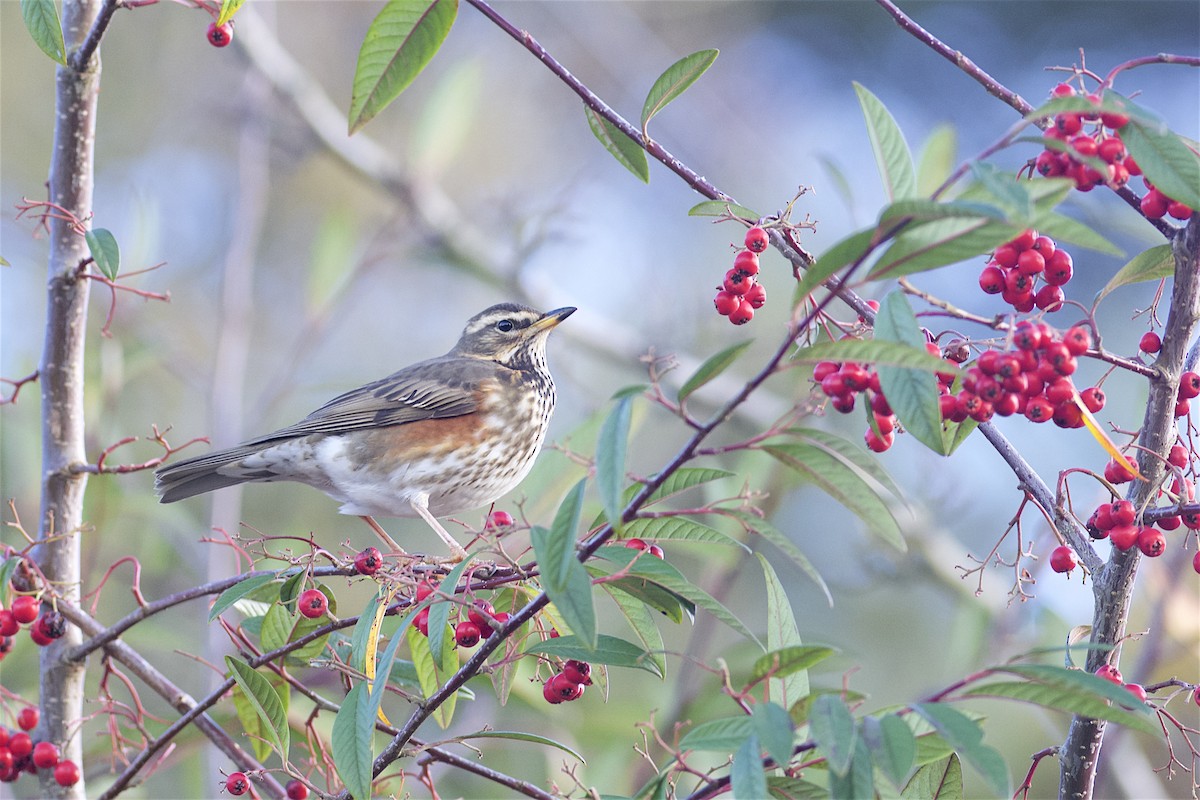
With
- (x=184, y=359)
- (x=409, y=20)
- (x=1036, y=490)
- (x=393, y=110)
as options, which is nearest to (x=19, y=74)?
(x=393, y=110)

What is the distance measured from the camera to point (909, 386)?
134 cm

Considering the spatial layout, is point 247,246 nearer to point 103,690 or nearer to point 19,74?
point 103,690

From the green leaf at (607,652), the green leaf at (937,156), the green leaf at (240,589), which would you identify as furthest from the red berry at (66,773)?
the green leaf at (937,156)

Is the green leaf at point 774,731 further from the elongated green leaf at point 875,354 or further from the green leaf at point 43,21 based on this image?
the green leaf at point 43,21

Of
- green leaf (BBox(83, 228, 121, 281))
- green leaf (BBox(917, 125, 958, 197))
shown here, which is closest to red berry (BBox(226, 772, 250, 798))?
green leaf (BBox(83, 228, 121, 281))

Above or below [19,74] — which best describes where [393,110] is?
above

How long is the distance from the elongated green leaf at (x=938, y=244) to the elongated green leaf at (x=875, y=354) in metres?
0.11

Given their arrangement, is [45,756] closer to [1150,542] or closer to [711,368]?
[711,368]

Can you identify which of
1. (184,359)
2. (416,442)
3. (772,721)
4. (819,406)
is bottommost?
(772,721)

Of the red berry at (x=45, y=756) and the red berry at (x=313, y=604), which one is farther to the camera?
the red berry at (x=45, y=756)

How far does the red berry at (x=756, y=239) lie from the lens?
1996 millimetres

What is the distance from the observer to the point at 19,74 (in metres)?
9.89

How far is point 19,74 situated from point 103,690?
30.9 ft

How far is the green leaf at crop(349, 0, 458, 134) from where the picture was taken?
5.89ft
